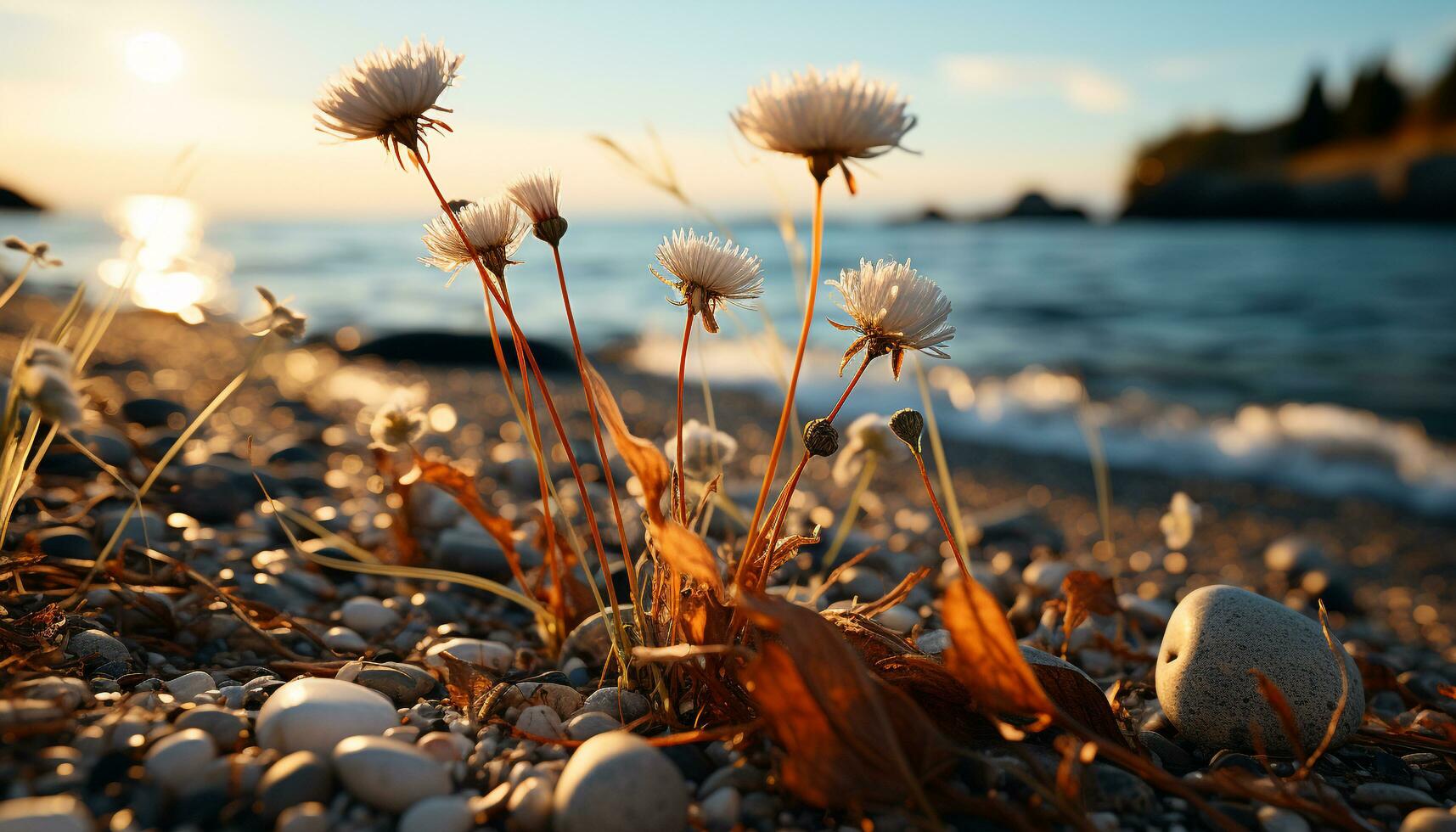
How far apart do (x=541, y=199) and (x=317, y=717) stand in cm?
76

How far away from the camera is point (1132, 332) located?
13.0 metres

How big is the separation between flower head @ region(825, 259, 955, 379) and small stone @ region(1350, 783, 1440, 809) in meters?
0.93

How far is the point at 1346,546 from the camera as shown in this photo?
4.45 metres

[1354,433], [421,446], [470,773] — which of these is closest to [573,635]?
[470,773]

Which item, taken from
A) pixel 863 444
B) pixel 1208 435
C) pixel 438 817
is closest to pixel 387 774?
pixel 438 817

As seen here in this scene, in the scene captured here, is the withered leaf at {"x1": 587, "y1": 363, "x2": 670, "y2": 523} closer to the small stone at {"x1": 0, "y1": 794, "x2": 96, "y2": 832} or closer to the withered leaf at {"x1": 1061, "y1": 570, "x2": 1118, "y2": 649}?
A: the small stone at {"x1": 0, "y1": 794, "x2": 96, "y2": 832}

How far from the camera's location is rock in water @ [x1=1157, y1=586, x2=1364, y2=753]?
141 cm

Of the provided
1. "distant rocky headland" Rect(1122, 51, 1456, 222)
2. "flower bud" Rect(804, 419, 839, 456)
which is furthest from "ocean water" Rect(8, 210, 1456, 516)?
"distant rocky headland" Rect(1122, 51, 1456, 222)

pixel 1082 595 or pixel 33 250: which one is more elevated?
pixel 33 250

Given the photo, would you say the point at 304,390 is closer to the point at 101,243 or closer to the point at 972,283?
the point at 972,283

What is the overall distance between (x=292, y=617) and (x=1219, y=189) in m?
49.5

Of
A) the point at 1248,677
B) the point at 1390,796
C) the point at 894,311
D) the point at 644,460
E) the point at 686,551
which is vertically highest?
the point at 894,311

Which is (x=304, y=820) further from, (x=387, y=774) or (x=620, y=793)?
(x=620, y=793)

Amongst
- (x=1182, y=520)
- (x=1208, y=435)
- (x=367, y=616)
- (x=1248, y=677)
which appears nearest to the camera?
(x=1248, y=677)
